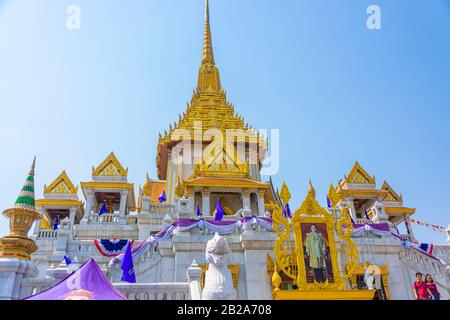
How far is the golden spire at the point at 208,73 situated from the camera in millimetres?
41366

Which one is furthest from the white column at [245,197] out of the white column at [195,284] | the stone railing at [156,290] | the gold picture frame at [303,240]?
the stone railing at [156,290]

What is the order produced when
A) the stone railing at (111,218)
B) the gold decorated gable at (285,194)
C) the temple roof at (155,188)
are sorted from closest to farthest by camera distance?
the gold decorated gable at (285,194) → the stone railing at (111,218) → the temple roof at (155,188)

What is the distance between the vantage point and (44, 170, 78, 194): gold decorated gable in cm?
2891

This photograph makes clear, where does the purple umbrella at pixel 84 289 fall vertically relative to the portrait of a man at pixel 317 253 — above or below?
below

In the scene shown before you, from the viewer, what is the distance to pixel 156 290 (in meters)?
Result: 9.16

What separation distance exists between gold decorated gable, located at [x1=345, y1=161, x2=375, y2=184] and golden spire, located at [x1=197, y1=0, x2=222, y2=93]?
16.9m

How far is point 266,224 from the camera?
17.3m

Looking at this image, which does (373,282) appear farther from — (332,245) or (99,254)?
(99,254)

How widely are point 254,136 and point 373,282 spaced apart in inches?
762

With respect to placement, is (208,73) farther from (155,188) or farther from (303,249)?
(303,249)

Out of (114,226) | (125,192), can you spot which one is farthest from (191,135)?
(114,226)

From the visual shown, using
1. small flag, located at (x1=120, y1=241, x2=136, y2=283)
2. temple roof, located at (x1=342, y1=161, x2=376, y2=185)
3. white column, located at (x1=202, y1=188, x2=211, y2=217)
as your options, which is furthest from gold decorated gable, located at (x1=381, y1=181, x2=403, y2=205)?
small flag, located at (x1=120, y1=241, x2=136, y2=283)

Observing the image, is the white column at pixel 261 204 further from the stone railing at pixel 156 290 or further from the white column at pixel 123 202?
the stone railing at pixel 156 290

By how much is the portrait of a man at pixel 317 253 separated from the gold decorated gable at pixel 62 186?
20611 mm
